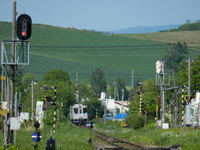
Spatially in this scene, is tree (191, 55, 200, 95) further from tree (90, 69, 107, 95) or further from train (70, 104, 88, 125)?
tree (90, 69, 107, 95)

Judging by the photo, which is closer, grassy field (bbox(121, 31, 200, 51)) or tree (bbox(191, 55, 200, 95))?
tree (bbox(191, 55, 200, 95))

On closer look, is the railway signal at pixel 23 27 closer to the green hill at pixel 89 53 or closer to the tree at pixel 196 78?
the tree at pixel 196 78

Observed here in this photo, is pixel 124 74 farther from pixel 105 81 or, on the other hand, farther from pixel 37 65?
pixel 37 65

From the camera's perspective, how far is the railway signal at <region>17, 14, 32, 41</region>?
23812mm

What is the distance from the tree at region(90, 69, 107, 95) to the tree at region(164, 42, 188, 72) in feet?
53.2

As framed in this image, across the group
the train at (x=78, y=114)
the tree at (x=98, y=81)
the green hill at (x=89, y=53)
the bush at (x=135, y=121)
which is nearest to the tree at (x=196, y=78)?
the bush at (x=135, y=121)

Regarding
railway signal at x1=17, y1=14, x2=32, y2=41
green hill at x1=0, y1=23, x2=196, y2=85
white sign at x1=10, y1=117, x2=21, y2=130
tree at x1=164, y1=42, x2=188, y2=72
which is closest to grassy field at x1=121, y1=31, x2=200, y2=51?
green hill at x1=0, y1=23, x2=196, y2=85

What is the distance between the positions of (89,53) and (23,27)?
130 metres

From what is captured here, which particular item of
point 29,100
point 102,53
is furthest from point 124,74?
point 29,100

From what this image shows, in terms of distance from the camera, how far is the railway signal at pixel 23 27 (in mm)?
23812

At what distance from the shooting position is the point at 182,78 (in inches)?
2756

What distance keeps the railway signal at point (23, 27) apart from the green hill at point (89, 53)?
110 m

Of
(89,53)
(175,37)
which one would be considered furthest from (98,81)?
(175,37)

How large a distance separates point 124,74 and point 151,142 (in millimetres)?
107465
